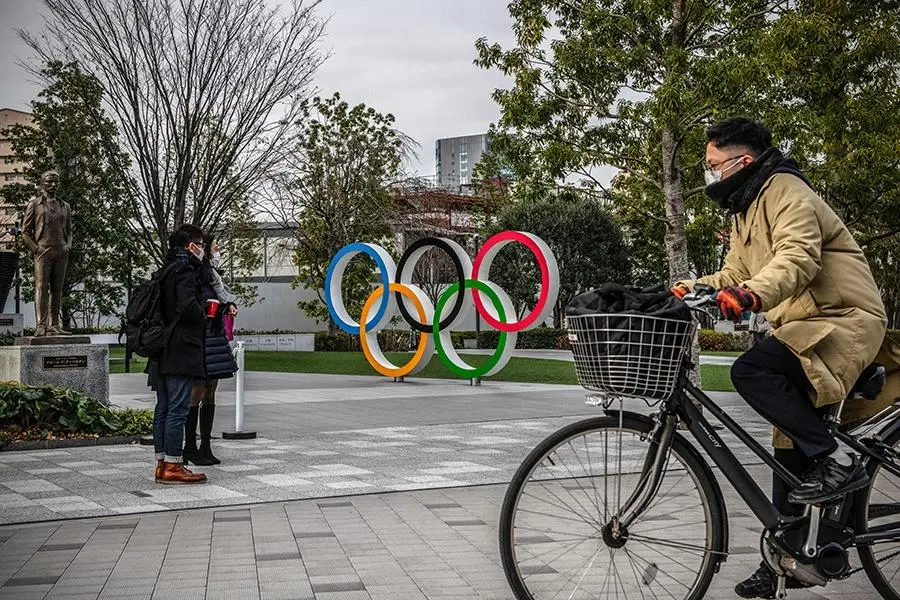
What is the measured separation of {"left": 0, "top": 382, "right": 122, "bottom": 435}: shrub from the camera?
11.0 meters

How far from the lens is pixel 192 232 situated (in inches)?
335

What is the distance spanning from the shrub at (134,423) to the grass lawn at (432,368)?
10247 mm

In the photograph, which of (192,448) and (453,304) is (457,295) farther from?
(192,448)

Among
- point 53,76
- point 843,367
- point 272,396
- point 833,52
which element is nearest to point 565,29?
point 833,52

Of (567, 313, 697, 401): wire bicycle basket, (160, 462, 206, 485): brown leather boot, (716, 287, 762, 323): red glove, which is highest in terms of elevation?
(716, 287, 762, 323): red glove

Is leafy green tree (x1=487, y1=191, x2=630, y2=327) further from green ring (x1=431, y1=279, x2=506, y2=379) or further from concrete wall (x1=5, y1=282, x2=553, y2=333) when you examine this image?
green ring (x1=431, y1=279, x2=506, y2=379)

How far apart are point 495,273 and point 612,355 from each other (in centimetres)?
3920

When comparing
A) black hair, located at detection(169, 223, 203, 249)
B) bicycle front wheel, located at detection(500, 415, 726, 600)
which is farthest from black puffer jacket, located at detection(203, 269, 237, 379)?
bicycle front wheel, located at detection(500, 415, 726, 600)

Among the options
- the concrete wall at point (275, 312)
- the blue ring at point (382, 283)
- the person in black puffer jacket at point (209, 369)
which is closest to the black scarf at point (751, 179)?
the person in black puffer jacket at point (209, 369)

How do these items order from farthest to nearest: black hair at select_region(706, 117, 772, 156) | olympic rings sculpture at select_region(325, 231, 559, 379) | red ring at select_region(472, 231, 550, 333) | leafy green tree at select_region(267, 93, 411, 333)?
leafy green tree at select_region(267, 93, 411, 333) < olympic rings sculpture at select_region(325, 231, 559, 379) < red ring at select_region(472, 231, 550, 333) < black hair at select_region(706, 117, 772, 156)

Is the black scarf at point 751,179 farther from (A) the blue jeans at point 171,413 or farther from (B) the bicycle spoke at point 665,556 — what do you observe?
(A) the blue jeans at point 171,413

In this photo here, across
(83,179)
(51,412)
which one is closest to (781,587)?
(51,412)

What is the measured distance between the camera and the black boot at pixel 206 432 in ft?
30.8

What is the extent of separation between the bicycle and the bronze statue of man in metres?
11.2
